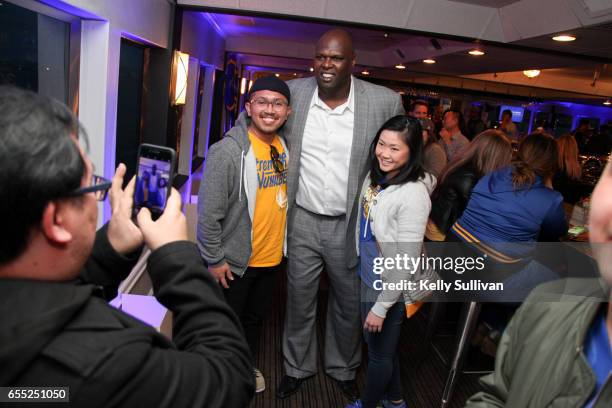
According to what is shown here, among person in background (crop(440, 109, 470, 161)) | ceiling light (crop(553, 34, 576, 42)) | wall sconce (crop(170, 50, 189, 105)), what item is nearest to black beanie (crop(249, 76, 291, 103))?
wall sconce (crop(170, 50, 189, 105))

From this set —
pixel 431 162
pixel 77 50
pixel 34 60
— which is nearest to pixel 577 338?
pixel 34 60

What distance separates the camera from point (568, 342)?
949 millimetres

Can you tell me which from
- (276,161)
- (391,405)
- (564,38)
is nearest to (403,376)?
(391,405)

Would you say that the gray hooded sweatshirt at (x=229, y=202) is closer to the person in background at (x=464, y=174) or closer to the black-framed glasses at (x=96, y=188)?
the black-framed glasses at (x=96, y=188)

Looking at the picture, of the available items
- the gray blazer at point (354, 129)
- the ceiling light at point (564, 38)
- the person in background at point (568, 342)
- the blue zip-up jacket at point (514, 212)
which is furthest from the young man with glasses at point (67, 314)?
the ceiling light at point (564, 38)

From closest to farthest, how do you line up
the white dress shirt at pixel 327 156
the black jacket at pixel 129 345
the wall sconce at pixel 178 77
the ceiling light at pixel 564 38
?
the black jacket at pixel 129 345, the white dress shirt at pixel 327 156, the ceiling light at pixel 564 38, the wall sconce at pixel 178 77

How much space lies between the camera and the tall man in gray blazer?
7.98 ft

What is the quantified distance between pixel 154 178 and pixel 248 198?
1077 mm

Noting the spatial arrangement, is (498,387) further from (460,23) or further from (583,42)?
(583,42)

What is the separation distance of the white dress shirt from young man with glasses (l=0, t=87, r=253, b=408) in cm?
167

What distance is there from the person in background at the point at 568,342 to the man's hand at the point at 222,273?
1.47 meters

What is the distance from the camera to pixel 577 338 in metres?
0.93

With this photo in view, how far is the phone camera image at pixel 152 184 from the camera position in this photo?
115 centimetres

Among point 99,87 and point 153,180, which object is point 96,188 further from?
point 99,87
